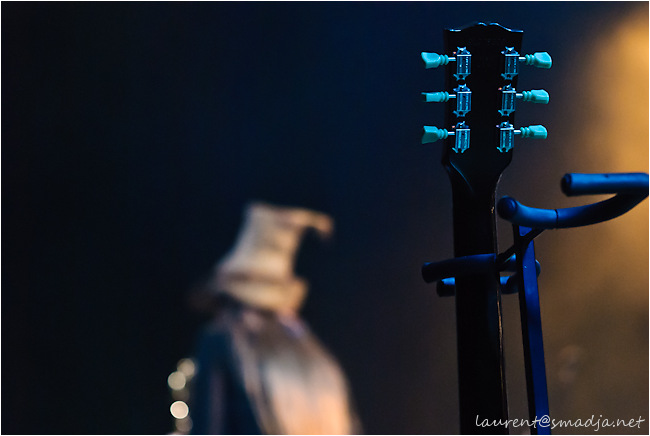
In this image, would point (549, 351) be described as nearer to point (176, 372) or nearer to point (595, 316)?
point (595, 316)

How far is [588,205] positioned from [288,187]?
4.41 ft

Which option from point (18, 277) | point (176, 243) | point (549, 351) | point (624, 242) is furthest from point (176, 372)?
point (624, 242)

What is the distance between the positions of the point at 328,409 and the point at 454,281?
3.78 ft

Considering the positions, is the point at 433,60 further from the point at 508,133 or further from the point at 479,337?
the point at 479,337

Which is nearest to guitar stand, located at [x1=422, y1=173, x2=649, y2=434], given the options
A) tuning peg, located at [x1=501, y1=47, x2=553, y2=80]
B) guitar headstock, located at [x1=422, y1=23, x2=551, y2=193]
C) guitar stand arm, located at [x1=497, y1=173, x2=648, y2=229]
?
guitar stand arm, located at [x1=497, y1=173, x2=648, y2=229]

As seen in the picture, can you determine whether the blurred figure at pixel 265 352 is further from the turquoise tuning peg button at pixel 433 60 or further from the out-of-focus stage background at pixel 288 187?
the turquoise tuning peg button at pixel 433 60

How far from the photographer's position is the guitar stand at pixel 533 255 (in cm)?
54

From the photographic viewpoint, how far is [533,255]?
0.67m

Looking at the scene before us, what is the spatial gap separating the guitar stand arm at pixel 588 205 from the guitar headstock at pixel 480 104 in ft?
0.70

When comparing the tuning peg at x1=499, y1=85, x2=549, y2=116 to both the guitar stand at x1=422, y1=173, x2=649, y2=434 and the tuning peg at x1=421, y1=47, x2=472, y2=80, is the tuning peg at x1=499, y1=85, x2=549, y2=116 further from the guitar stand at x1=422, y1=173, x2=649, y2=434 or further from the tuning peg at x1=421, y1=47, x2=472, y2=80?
the guitar stand at x1=422, y1=173, x2=649, y2=434

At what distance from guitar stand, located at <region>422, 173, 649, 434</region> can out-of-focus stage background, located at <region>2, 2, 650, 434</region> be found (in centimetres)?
111

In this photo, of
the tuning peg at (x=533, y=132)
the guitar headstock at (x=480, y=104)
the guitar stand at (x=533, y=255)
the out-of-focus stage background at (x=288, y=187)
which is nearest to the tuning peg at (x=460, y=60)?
the guitar headstock at (x=480, y=104)

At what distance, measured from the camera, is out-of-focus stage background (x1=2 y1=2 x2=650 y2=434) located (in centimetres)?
171

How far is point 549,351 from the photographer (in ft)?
6.56
